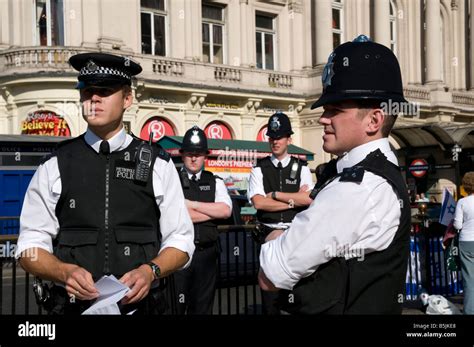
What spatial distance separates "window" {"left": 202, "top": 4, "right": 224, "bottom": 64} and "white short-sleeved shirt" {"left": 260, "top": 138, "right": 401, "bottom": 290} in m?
24.3

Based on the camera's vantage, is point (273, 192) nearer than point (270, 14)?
Yes

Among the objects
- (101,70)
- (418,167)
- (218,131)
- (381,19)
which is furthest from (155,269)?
(381,19)

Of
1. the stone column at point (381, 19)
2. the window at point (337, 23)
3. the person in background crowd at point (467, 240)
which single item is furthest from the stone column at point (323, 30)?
the person in background crowd at point (467, 240)

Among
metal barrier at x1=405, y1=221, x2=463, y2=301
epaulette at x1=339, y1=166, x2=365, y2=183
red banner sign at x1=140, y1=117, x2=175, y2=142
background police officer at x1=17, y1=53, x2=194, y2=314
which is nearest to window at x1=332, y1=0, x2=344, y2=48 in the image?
red banner sign at x1=140, y1=117, x2=175, y2=142

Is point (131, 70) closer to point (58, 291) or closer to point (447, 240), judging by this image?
point (58, 291)

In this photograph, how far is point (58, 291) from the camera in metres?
3.13

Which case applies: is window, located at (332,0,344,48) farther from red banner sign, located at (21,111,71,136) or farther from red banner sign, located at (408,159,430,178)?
red banner sign, located at (21,111,71,136)

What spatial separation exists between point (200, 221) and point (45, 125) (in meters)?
16.0

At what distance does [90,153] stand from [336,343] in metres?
1.52

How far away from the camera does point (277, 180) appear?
261 inches

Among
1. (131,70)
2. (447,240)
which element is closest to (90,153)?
(131,70)

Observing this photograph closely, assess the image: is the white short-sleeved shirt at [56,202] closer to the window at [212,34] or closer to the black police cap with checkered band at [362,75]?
the black police cap with checkered band at [362,75]

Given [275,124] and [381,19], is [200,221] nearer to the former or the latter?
[275,124]

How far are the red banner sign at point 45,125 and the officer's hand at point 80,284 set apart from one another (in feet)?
61.4
